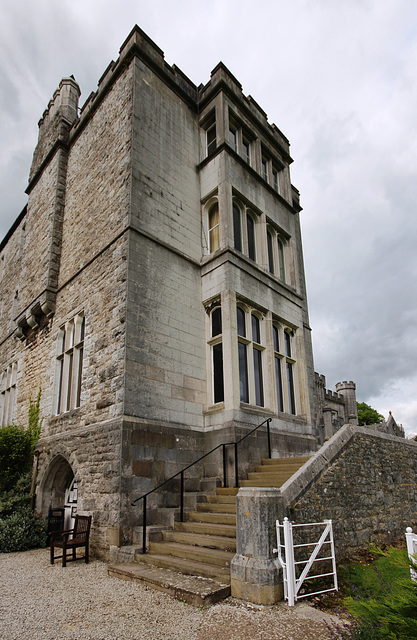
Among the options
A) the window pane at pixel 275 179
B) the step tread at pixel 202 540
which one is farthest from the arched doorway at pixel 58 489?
the window pane at pixel 275 179

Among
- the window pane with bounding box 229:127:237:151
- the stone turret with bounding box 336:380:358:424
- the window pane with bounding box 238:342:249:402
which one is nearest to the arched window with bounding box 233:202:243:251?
the window pane with bounding box 229:127:237:151

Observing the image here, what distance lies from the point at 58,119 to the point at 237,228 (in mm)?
8280

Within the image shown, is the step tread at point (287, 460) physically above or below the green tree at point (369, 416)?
below

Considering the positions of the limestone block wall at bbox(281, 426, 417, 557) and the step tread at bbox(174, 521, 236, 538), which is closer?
the limestone block wall at bbox(281, 426, 417, 557)

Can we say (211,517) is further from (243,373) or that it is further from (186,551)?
(243,373)

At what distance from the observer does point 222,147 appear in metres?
12.4

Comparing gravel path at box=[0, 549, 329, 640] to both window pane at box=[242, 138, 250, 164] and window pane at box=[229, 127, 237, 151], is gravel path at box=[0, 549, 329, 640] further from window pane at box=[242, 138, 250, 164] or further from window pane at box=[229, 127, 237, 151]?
window pane at box=[242, 138, 250, 164]

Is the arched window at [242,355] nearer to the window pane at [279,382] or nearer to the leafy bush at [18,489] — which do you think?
the window pane at [279,382]

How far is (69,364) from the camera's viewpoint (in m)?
11.9

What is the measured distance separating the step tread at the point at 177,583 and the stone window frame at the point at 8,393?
31.0ft

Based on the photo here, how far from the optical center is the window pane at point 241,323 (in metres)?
11.4

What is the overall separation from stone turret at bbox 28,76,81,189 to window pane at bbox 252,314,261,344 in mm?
9305

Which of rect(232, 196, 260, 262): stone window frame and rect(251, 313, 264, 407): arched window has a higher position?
rect(232, 196, 260, 262): stone window frame

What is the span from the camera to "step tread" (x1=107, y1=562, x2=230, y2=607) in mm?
5242
